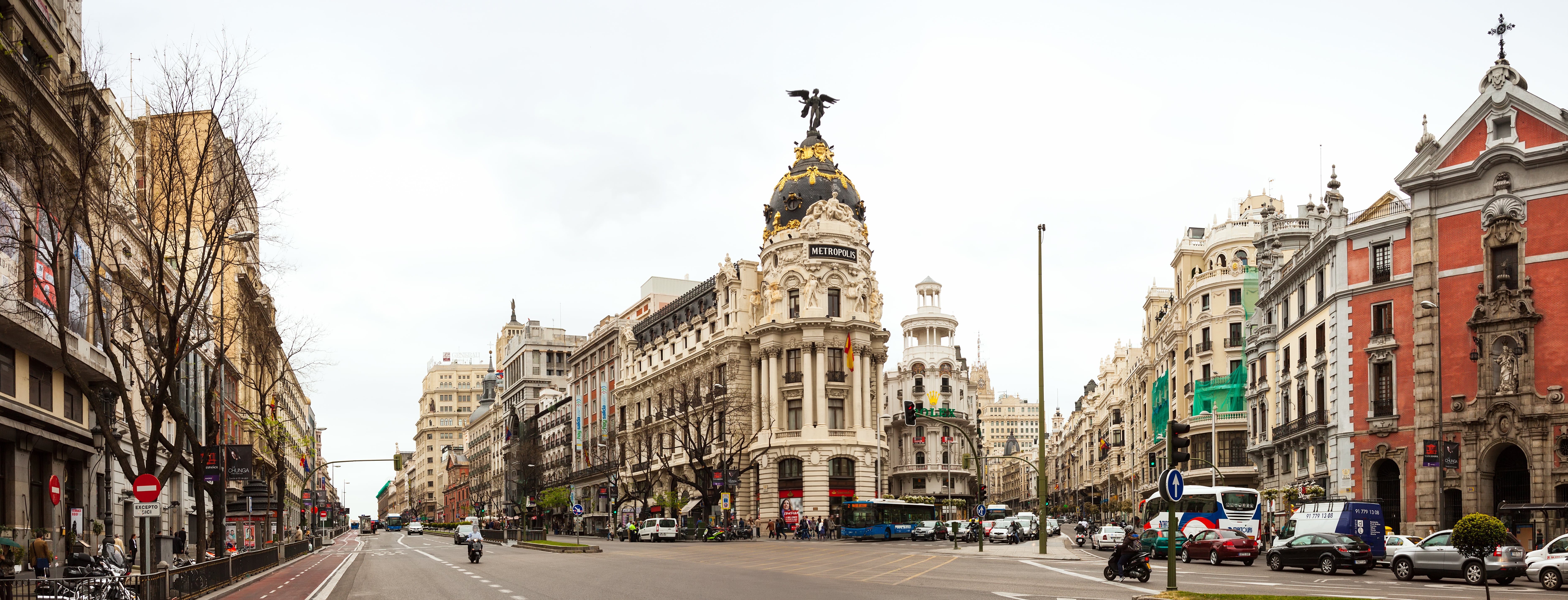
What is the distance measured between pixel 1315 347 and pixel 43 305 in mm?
51287

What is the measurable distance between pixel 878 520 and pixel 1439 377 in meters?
35.0

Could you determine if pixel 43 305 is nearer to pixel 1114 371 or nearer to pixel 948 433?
pixel 948 433

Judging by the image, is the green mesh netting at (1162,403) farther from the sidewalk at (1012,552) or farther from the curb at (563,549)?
the curb at (563,549)

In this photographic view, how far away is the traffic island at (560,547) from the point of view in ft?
181

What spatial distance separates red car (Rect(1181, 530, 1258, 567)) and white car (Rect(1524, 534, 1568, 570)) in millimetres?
9921

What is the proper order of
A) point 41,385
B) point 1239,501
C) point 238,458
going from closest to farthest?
point 41,385 < point 238,458 < point 1239,501

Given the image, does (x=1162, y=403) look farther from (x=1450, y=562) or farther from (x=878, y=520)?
(x=1450, y=562)

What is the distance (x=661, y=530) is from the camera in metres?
75.6

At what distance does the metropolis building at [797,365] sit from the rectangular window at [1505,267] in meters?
43.3

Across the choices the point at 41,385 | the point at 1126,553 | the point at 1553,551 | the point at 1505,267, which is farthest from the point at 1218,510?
the point at 41,385

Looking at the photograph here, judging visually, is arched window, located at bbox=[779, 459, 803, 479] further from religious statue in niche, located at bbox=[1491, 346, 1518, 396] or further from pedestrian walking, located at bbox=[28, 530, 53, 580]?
pedestrian walking, located at bbox=[28, 530, 53, 580]

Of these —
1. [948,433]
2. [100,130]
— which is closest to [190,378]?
[100,130]

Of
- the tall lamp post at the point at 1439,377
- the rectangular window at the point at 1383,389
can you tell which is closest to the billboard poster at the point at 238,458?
the tall lamp post at the point at 1439,377

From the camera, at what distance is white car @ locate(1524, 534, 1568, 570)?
3047 centimetres
